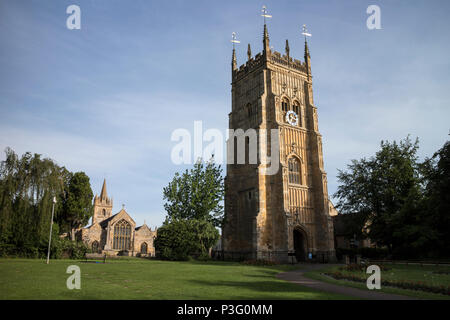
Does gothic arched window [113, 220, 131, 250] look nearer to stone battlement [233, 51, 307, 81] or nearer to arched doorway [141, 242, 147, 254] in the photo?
→ arched doorway [141, 242, 147, 254]

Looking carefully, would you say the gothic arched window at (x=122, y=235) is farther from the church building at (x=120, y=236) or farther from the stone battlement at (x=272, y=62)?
the stone battlement at (x=272, y=62)

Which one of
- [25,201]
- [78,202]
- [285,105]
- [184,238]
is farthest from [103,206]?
[285,105]

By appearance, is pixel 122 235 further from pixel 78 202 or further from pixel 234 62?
pixel 234 62

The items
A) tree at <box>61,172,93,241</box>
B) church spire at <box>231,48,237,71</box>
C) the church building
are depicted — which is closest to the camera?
tree at <box>61,172,93,241</box>

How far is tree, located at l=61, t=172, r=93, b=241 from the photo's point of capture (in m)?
46.5

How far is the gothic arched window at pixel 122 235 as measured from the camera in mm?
67062

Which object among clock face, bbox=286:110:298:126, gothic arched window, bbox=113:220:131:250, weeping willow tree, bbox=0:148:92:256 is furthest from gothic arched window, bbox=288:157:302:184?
gothic arched window, bbox=113:220:131:250

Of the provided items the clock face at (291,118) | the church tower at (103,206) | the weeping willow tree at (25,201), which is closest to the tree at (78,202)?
the weeping willow tree at (25,201)

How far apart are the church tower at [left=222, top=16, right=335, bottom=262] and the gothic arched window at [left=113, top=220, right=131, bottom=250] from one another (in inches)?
1305

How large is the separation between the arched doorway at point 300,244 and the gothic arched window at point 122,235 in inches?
1612

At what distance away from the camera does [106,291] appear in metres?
10.9

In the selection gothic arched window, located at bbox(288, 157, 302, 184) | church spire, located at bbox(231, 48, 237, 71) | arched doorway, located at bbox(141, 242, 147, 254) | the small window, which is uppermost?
church spire, located at bbox(231, 48, 237, 71)

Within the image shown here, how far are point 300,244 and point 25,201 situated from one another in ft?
107
